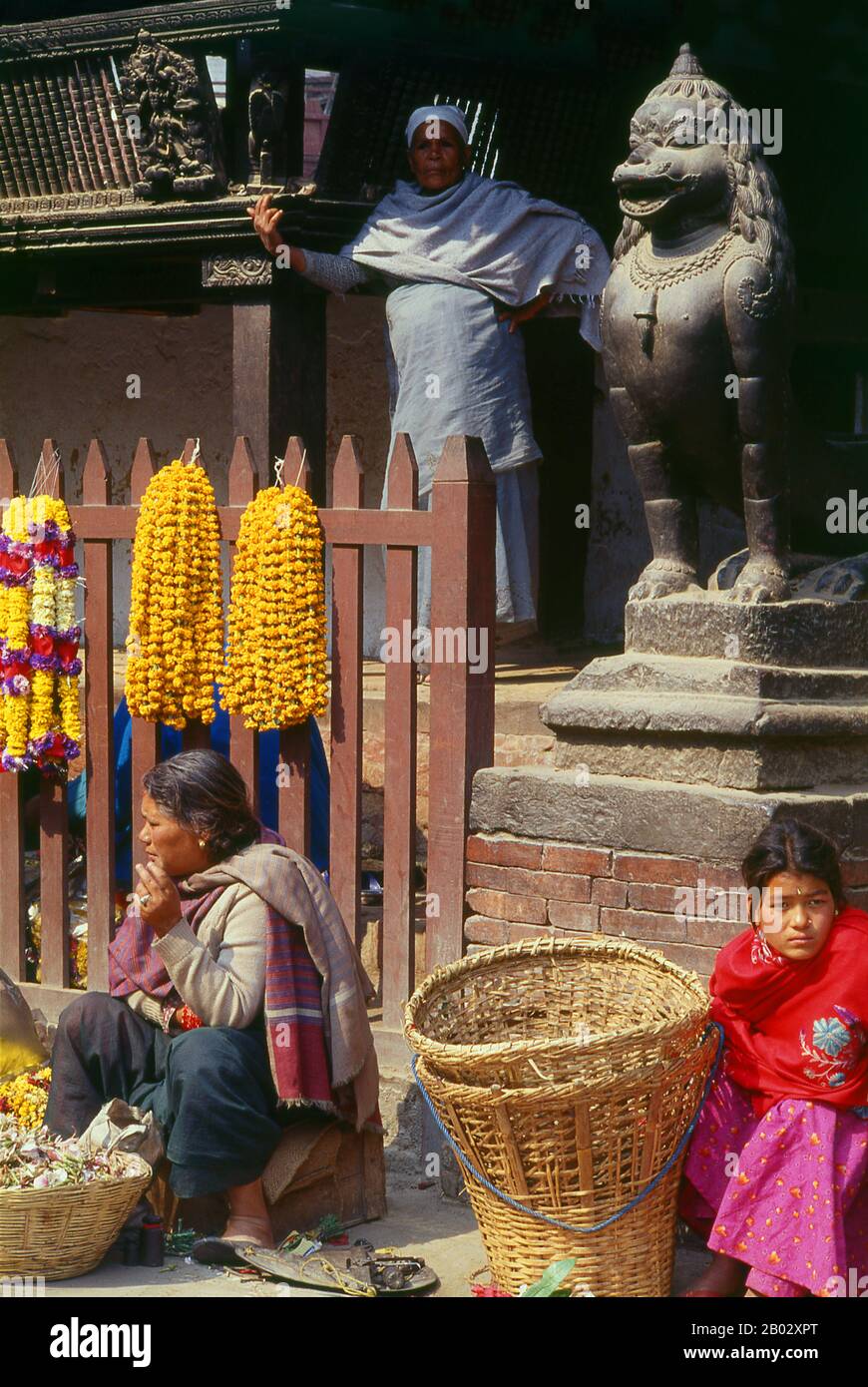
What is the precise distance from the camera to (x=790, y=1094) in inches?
140

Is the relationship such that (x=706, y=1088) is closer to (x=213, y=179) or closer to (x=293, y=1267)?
(x=293, y=1267)

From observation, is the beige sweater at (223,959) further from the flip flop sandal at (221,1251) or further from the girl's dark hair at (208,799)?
the flip flop sandal at (221,1251)

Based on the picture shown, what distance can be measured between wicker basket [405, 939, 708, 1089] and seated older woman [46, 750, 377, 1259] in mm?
301

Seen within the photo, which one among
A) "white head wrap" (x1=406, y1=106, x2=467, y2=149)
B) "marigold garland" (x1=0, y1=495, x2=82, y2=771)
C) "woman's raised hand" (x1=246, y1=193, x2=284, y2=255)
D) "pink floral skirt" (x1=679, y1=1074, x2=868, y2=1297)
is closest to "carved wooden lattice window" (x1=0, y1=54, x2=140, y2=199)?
A: "woman's raised hand" (x1=246, y1=193, x2=284, y2=255)

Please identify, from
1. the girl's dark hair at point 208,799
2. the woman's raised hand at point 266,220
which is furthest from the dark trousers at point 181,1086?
the woman's raised hand at point 266,220

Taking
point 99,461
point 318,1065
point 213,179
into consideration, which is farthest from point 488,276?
point 318,1065

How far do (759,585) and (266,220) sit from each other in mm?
2460

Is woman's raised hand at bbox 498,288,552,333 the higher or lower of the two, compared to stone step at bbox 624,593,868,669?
higher

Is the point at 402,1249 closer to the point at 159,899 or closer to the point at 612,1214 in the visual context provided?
the point at 612,1214

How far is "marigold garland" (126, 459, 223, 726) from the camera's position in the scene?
197 inches

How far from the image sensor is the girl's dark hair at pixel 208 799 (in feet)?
13.5

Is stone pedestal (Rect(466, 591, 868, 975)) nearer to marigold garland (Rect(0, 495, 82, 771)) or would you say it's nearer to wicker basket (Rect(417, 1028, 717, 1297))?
wicker basket (Rect(417, 1028, 717, 1297))

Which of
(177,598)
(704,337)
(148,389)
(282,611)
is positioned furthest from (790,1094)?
(148,389)

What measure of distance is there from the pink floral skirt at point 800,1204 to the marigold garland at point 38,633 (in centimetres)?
261
